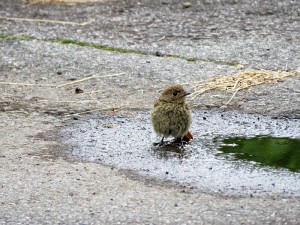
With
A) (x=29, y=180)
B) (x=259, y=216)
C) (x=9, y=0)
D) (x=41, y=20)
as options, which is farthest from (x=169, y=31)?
(x=259, y=216)

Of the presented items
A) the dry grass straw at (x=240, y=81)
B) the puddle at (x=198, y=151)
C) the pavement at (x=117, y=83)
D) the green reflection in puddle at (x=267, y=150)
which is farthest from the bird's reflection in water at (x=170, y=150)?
the dry grass straw at (x=240, y=81)

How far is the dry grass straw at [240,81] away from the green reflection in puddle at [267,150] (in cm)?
123

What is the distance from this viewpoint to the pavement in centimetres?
569

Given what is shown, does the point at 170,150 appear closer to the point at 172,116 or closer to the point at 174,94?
the point at 172,116

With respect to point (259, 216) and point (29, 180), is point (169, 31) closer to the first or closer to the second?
point (29, 180)

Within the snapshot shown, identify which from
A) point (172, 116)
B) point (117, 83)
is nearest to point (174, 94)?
point (172, 116)

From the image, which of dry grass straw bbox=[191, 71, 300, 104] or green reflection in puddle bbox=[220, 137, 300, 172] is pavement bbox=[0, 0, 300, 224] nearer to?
dry grass straw bbox=[191, 71, 300, 104]

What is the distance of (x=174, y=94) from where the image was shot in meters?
7.28

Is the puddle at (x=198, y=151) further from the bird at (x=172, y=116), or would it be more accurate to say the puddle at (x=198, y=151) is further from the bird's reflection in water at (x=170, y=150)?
the bird at (x=172, y=116)

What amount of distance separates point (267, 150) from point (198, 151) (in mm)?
564

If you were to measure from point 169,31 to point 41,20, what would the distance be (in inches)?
66.1

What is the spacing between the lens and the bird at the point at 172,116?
7168mm

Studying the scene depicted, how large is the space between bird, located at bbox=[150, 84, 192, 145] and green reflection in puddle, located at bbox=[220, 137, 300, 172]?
37cm

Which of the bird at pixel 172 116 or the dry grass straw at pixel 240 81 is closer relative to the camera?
the bird at pixel 172 116
